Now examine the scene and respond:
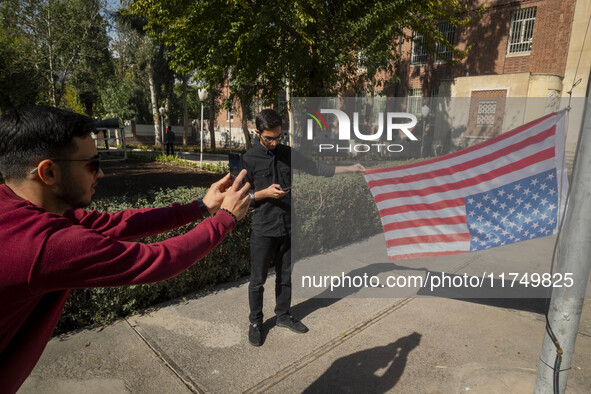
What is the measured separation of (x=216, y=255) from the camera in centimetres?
455

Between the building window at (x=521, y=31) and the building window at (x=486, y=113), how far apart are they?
4.69m

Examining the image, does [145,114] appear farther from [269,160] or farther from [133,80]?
[269,160]

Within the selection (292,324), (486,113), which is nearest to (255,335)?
(292,324)

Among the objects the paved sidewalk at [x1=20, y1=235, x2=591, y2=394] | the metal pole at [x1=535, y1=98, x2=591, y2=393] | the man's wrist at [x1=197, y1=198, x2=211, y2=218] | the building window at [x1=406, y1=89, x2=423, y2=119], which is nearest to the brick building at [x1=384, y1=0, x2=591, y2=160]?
the building window at [x1=406, y1=89, x2=423, y2=119]

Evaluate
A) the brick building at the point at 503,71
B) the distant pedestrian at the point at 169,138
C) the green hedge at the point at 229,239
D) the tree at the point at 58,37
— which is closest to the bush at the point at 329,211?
the green hedge at the point at 229,239

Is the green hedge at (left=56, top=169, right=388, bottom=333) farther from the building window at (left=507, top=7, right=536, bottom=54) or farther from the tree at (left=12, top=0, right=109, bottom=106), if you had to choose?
the building window at (left=507, top=7, right=536, bottom=54)

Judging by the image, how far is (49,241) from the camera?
1.18 meters

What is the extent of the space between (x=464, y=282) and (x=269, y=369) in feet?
9.92

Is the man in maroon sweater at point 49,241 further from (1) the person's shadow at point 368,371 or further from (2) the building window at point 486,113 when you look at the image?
(2) the building window at point 486,113

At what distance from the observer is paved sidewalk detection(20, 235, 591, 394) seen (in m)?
2.79

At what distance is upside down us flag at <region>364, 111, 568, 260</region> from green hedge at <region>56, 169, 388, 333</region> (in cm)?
229

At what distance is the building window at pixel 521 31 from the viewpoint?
74.1 ft

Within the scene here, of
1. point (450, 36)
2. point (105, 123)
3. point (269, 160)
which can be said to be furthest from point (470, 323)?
point (450, 36)

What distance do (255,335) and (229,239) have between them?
157cm
